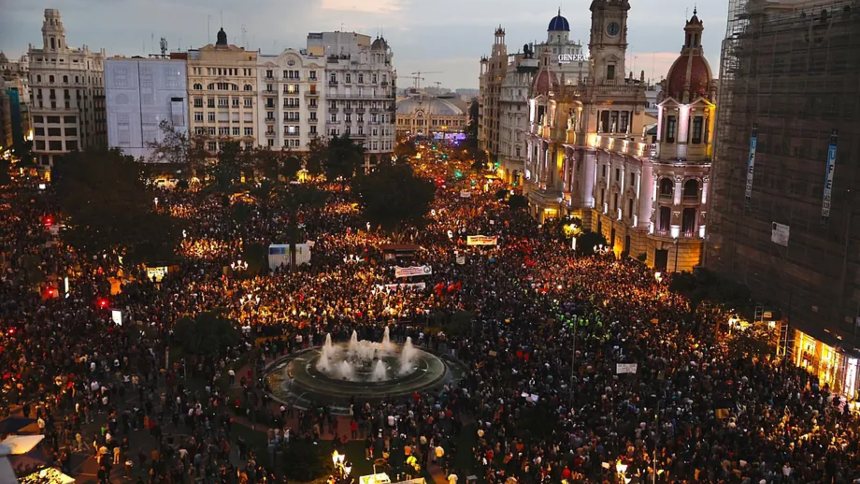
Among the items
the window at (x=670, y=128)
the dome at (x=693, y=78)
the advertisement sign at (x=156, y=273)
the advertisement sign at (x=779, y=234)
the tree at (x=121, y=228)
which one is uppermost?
the dome at (x=693, y=78)

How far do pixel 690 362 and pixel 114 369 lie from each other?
21.6 meters

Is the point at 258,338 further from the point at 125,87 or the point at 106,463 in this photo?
the point at 125,87

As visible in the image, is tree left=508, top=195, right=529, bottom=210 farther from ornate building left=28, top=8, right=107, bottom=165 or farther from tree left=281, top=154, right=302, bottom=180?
ornate building left=28, top=8, right=107, bottom=165

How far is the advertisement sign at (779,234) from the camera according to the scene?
111ft

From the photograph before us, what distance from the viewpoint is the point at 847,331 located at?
96.7 feet

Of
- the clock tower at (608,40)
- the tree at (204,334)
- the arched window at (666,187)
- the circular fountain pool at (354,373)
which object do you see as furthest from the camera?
the clock tower at (608,40)

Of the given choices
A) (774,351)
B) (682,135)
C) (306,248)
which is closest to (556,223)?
(682,135)

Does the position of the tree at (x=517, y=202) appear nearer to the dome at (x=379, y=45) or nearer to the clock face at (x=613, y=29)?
the clock face at (x=613, y=29)

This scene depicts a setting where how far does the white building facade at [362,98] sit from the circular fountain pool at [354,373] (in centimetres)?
6623

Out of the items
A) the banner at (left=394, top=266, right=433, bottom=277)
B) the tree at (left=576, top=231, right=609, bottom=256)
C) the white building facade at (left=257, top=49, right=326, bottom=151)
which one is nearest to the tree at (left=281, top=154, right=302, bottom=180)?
the white building facade at (left=257, top=49, right=326, bottom=151)

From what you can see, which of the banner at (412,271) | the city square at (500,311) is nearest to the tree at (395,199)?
the city square at (500,311)

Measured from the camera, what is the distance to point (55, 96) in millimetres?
91688

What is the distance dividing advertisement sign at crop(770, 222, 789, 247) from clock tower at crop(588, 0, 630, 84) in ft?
100

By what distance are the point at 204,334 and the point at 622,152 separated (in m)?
34.6
